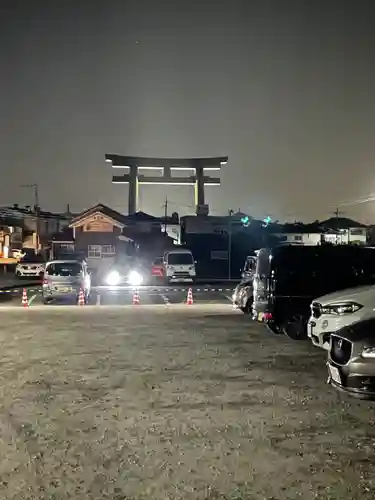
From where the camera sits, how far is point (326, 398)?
322 inches

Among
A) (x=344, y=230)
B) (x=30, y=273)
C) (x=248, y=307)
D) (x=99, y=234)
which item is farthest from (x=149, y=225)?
(x=248, y=307)

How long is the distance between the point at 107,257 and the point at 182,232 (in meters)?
16.4

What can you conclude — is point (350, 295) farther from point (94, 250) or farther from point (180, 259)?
point (94, 250)

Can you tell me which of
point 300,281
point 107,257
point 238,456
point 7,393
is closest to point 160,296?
point 300,281

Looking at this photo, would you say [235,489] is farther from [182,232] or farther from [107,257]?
[182,232]

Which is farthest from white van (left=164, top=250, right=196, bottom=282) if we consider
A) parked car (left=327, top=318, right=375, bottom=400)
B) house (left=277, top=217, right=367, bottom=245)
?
house (left=277, top=217, right=367, bottom=245)

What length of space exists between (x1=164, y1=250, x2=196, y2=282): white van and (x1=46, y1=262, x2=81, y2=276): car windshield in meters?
16.9

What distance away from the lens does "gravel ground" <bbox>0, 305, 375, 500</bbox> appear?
5.06 meters

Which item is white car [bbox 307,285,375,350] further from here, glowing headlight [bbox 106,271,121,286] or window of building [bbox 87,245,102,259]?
window of building [bbox 87,245,102,259]

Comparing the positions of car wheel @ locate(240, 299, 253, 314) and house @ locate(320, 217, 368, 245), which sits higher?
house @ locate(320, 217, 368, 245)

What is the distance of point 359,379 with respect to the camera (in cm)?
688

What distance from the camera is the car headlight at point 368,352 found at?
6.89 meters

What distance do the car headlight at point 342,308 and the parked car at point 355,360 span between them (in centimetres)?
252

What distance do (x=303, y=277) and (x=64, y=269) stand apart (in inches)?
538
